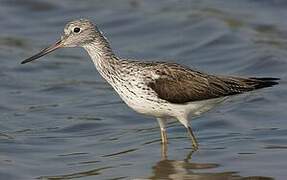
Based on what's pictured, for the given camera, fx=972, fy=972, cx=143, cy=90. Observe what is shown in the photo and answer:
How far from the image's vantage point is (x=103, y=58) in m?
12.4

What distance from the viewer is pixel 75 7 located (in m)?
21.1

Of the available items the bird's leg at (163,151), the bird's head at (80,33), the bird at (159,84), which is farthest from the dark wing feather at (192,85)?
the bird's head at (80,33)

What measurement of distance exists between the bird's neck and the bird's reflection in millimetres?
1240

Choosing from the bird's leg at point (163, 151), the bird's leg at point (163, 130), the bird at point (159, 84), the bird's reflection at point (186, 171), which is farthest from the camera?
the bird's leg at point (163, 130)

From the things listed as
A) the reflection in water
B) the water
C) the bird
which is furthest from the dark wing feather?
the reflection in water

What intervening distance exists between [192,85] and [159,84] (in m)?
0.48

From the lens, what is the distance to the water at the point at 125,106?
38.5 feet

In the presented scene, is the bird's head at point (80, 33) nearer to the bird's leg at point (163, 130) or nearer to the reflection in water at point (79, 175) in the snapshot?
the bird's leg at point (163, 130)

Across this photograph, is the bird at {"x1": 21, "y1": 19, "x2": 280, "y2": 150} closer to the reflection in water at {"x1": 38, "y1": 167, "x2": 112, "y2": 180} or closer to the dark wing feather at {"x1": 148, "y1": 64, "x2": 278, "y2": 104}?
the dark wing feather at {"x1": 148, "y1": 64, "x2": 278, "y2": 104}

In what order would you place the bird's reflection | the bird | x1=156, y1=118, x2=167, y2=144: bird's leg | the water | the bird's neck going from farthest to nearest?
1. x1=156, y1=118, x2=167, y2=144: bird's leg
2. the bird's neck
3. the bird
4. the water
5. the bird's reflection

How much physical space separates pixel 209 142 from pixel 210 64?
4386mm

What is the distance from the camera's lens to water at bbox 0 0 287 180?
38.5 ft

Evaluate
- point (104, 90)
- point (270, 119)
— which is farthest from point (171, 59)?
point (270, 119)

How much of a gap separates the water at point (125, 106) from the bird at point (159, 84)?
544 millimetres
